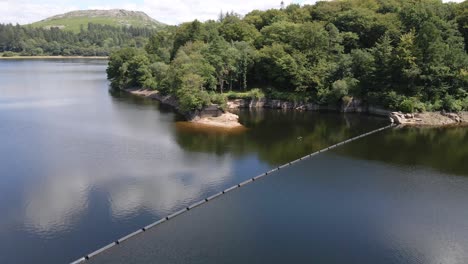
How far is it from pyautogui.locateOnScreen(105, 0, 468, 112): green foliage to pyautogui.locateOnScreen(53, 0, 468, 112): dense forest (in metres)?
0.15

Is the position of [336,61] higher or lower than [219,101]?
higher

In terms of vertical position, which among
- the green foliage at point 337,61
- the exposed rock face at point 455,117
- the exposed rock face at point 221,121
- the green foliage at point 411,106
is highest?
the green foliage at point 337,61

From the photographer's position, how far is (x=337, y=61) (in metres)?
69.9

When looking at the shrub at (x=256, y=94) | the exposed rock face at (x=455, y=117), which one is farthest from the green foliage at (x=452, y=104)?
the shrub at (x=256, y=94)

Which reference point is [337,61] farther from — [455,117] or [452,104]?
[455,117]

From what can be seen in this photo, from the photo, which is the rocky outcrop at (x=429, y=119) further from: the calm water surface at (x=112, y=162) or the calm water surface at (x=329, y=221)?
the calm water surface at (x=329, y=221)

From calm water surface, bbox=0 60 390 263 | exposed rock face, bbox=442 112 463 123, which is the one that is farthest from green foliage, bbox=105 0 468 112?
calm water surface, bbox=0 60 390 263

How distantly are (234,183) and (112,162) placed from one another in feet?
40.9

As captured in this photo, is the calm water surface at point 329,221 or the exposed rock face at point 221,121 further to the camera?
the exposed rock face at point 221,121

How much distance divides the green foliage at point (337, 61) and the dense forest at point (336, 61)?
146mm

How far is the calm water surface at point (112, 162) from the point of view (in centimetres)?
2578

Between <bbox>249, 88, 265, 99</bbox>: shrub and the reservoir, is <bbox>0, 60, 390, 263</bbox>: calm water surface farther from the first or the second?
<bbox>249, 88, 265, 99</bbox>: shrub

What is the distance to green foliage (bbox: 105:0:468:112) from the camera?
58969 millimetres

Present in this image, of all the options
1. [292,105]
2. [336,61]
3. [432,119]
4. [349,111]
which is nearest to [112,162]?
[292,105]
